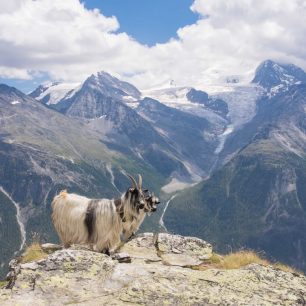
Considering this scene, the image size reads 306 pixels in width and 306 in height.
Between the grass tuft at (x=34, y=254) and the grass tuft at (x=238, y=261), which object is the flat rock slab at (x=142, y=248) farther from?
the grass tuft at (x=34, y=254)

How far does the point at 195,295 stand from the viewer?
→ 48.1ft

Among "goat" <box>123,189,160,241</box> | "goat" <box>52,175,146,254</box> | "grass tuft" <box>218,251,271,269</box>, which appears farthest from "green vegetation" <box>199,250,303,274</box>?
"goat" <box>52,175,146,254</box>

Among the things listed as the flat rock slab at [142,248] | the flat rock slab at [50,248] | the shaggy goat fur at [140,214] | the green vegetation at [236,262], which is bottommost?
the flat rock slab at [50,248]

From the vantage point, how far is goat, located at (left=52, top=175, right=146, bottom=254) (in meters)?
23.5

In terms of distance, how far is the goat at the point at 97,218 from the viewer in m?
23.5

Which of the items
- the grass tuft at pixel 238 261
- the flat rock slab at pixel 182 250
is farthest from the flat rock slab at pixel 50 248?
the grass tuft at pixel 238 261

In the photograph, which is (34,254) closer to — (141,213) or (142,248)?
(142,248)

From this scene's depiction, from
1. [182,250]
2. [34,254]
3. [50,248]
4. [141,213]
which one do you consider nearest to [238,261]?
[182,250]

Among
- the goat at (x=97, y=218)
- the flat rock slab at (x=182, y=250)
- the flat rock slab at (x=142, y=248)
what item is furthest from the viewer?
the goat at (x=97, y=218)

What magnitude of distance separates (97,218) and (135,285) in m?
8.86

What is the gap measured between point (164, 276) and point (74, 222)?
8991 mm

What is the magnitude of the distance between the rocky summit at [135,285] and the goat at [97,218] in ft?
19.7

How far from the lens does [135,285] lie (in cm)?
1504

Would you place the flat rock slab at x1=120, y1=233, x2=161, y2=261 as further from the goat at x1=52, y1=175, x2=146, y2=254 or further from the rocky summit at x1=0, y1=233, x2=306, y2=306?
the rocky summit at x1=0, y1=233, x2=306, y2=306
